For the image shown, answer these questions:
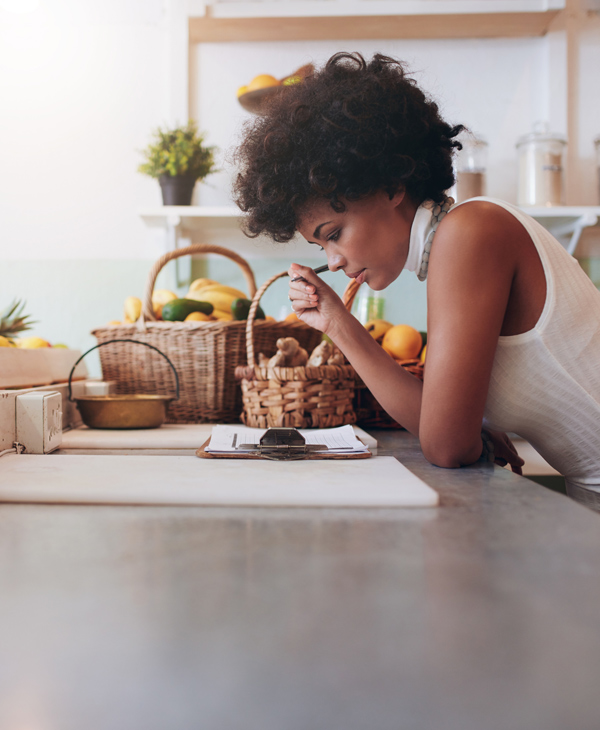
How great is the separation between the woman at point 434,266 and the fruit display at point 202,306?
313 mm

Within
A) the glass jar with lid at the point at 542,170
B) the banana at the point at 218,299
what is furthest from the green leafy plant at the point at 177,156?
the glass jar with lid at the point at 542,170

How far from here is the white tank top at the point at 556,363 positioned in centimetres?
74

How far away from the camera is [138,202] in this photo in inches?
75.3

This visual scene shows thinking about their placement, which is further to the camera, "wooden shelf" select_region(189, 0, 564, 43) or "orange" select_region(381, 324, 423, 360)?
"wooden shelf" select_region(189, 0, 564, 43)

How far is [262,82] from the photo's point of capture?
1.73m

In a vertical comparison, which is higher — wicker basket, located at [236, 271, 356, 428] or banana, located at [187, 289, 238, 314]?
banana, located at [187, 289, 238, 314]

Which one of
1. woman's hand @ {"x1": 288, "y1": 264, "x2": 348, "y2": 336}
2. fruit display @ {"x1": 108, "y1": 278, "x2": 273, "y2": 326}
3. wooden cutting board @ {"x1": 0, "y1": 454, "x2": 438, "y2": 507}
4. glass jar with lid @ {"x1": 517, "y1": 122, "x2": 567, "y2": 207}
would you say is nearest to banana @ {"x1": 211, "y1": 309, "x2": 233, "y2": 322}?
fruit display @ {"x1": 108, "y1": 278, "x2": 273, "y2": 326}

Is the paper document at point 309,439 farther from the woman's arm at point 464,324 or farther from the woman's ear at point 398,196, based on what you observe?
the woman's ear at point 398,196

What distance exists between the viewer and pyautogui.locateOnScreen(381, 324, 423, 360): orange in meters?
1.16

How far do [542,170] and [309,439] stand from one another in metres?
1.33

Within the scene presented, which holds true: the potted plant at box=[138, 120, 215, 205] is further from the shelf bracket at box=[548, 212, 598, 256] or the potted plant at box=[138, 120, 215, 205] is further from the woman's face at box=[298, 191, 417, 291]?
the shelf bracket at box=[548, 212, 598, 256]

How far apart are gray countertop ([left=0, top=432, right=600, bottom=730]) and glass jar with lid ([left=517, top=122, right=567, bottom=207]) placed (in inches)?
58.7

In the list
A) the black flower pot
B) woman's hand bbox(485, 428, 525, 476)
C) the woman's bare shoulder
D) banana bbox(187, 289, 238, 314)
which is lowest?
woman's hand bbox(485, 428, 525, 476)

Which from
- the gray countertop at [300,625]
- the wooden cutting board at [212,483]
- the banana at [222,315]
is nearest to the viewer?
the gray countertop at [300,625]
